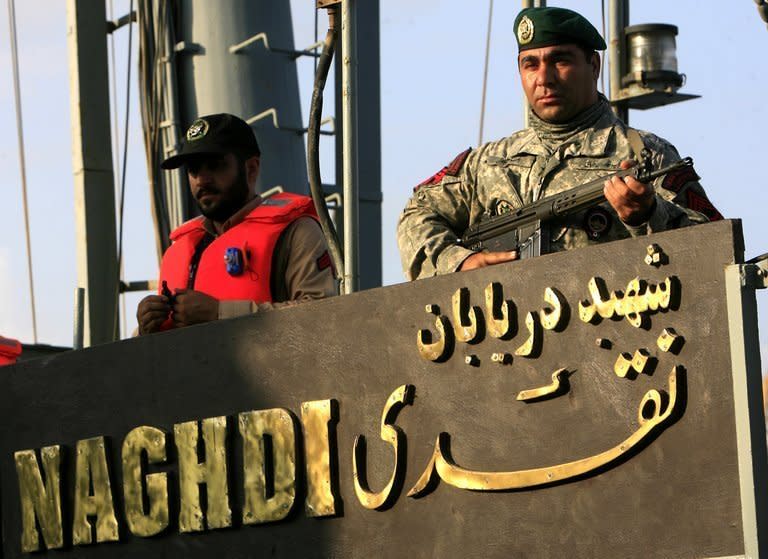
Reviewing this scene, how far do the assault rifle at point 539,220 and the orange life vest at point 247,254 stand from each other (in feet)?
3.01

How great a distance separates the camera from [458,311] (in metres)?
4.46

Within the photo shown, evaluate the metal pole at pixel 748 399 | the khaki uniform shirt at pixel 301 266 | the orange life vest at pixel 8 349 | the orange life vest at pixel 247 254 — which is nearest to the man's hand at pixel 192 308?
the khaki uniform shirt at pixel 301 266

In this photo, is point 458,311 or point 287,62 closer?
point 458,311

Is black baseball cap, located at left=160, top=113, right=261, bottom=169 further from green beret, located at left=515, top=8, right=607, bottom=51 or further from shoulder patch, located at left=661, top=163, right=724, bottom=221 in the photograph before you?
shoulder patch, located at left=661, top=163, right=724, bottom=221

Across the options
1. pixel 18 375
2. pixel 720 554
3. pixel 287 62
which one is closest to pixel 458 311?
Result: pixel 720 554

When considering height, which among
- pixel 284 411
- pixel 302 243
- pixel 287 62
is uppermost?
pixel 287 62

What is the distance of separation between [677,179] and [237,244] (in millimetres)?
1701

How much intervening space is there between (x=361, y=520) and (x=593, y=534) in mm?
823

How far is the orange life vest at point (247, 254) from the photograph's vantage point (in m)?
5.80

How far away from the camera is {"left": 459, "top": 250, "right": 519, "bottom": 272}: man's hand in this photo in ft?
15.3

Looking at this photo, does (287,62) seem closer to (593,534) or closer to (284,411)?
(284,411)

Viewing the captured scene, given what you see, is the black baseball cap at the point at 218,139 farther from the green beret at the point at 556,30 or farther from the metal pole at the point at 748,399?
the metal pole at the point at 748,399

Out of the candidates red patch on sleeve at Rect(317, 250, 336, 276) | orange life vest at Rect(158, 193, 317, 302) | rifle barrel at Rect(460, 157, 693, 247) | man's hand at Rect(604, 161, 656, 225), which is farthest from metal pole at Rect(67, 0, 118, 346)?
man's hand at Rect(604, 161, 656, 225)

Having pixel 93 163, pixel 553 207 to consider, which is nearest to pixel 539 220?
pixel 553 207
